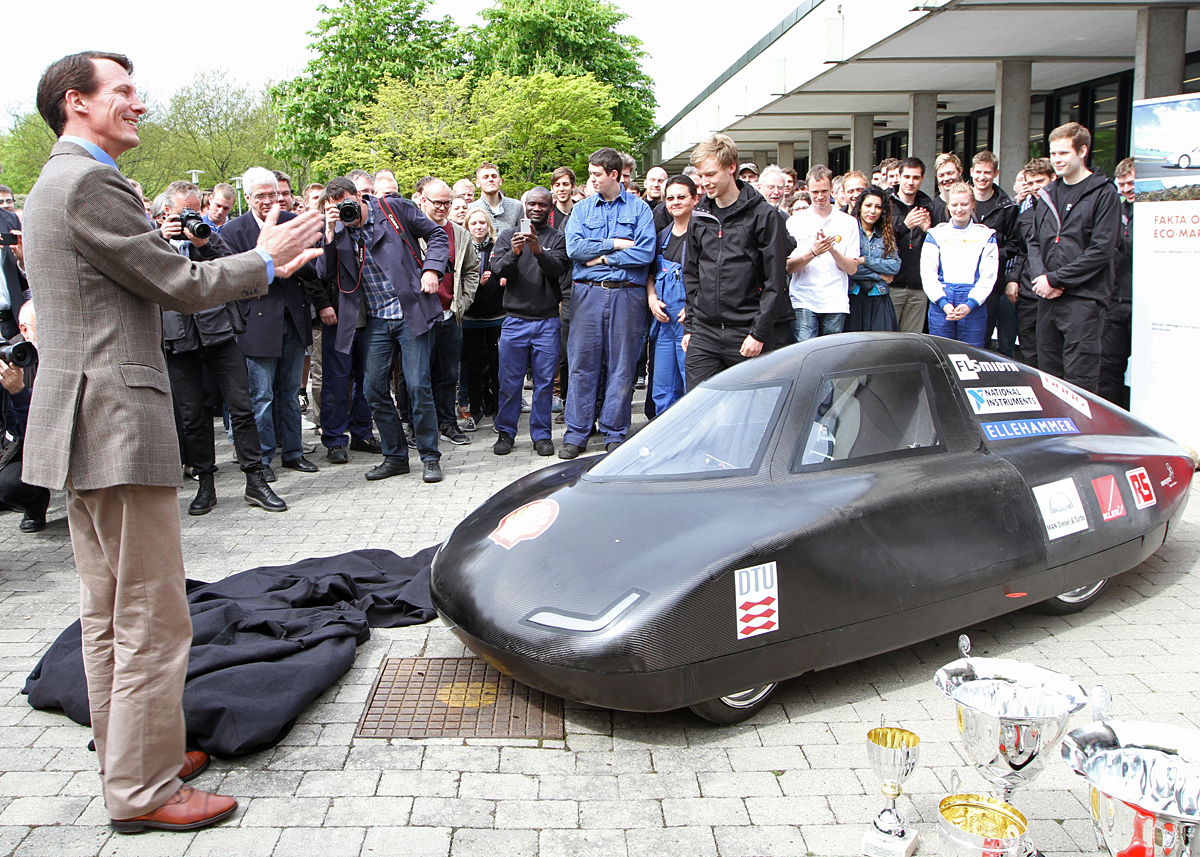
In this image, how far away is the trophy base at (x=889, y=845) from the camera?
2.62m

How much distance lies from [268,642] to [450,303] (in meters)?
4.89

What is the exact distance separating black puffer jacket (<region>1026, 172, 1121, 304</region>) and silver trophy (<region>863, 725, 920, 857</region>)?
17.2ft

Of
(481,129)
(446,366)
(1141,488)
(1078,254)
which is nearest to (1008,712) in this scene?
(1141,488)

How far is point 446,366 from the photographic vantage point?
8.64 metres

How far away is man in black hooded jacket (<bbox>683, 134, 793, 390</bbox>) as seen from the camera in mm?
6410

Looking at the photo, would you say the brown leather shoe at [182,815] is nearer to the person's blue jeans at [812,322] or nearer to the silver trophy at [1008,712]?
the silver trophy at [1008,712]

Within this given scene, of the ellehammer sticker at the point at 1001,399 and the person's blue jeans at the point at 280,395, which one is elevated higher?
the ellehammer sticker at the point at 1001,399

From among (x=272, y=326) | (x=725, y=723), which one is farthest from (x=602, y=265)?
(x=725, y=723)

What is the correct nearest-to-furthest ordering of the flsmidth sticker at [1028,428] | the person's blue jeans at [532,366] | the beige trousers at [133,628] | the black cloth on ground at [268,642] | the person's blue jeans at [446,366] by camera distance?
the beige trousers at [133,628], the black cloth on ground at [268,642], the flsmidth sticker at [1028,428], the person's blue jeans at [532,366], the person's blue jeans at [446,366]

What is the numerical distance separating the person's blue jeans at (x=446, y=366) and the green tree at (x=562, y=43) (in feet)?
129

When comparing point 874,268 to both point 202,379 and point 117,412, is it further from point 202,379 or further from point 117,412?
point 117,412

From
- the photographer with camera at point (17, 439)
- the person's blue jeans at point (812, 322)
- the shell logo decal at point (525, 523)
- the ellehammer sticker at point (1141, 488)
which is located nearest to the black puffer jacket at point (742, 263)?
the person's blue jeans at point (812, 322)

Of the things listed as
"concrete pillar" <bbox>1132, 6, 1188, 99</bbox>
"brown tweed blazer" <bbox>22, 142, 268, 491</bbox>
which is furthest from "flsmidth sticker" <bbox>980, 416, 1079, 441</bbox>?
"concrete pillar" <bbox>1132, 6, 1188, 99</bbox>

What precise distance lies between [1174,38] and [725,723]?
1183 centimetres
